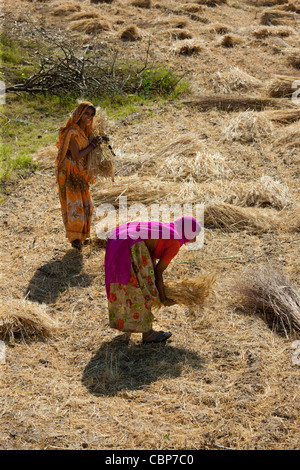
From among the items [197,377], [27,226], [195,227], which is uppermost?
[195,227]

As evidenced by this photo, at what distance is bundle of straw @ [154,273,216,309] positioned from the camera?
348 cm

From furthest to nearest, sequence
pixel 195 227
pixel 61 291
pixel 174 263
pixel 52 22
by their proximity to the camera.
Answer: pixel 52 22
pixel 174 263
pixel 61 291
pixel 195 227

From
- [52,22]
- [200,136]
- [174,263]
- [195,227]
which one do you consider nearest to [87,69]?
[200,136]

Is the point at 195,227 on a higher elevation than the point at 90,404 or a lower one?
higher

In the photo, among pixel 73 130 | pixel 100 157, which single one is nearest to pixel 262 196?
pixel 100 157

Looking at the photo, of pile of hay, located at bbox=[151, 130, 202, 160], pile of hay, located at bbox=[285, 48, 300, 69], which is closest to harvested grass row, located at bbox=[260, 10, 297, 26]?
pile of hay, located at bbox=[285, 48, 300, 69]

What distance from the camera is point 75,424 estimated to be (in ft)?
9.11

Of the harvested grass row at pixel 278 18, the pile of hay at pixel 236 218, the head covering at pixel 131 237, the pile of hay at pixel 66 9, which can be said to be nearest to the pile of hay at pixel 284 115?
the pile of hay at pixel 236 218

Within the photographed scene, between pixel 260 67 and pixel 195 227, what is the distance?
6.79 metres

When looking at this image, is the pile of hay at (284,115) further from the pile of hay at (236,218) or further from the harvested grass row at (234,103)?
the pile of hay at (236,218)

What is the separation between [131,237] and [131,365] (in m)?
0.77

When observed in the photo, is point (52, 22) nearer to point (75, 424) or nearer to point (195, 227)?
point (195, 227)

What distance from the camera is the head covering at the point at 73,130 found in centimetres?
432

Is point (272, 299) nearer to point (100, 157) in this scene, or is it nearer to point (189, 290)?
point (189, 290)
